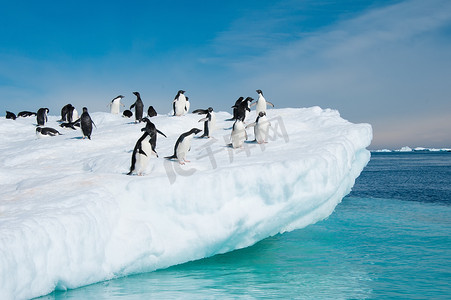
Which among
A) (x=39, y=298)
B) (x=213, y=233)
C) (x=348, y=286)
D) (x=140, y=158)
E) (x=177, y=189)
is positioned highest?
(x=140, y=158)

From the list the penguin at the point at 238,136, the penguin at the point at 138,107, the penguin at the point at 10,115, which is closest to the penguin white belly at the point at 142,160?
the penguin at the point at 238,136

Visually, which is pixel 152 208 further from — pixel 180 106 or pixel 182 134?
pixel 180 106

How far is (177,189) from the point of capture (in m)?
6.74

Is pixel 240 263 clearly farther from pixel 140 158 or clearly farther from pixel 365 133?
pixel 365 133

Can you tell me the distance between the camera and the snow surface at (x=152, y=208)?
5109mm

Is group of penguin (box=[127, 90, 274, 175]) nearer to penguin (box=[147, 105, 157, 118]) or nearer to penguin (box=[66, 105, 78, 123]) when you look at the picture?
penguin (box=[147, 105, 157, 118])

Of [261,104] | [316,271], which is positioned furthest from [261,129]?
[261,104]

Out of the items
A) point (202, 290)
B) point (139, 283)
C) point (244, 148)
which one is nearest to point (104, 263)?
point (139, 283)

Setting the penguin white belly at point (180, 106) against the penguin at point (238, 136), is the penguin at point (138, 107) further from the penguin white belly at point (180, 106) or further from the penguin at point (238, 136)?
the penguin at point (238, 136)

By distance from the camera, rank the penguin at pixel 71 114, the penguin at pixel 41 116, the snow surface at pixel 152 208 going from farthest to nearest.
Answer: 1. the penguin at pixel 71 114
2. the penguin at pixel 41 116
3. the snow surface at pixel 152 208

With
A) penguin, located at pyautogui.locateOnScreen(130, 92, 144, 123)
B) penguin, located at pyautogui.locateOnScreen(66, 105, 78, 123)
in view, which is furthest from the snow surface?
penguin, located at pyautogui.locateOnScreen(66, 105, 78, 123)

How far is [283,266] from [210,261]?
1.46 metres

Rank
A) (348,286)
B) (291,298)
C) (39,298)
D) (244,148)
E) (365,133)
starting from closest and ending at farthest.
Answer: (39,298), (291,298), (348,286), (244,148), (365,133)

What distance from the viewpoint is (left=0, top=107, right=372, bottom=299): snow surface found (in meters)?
5.11
